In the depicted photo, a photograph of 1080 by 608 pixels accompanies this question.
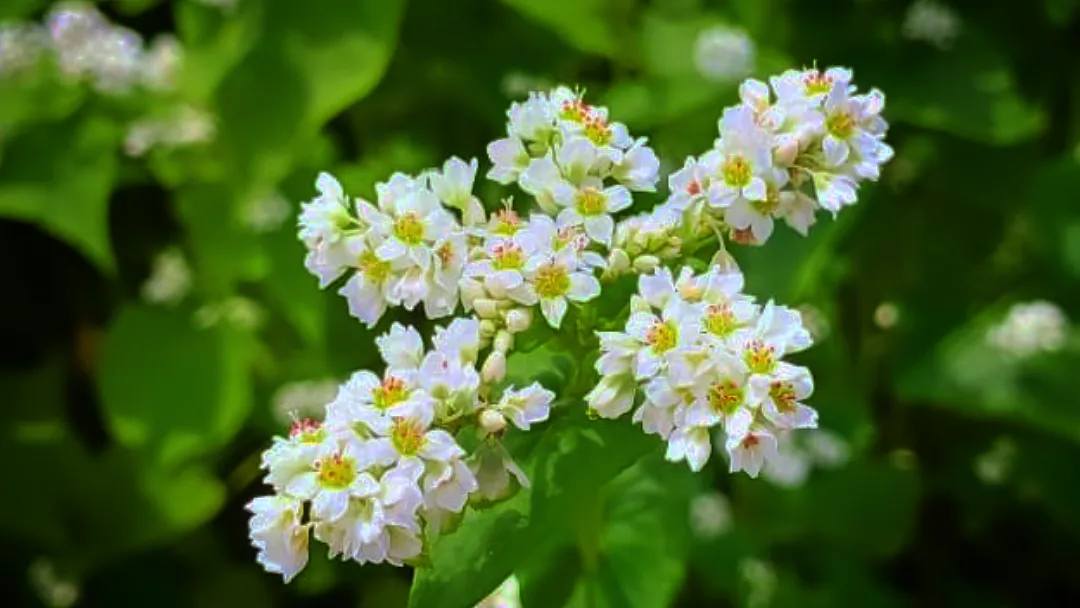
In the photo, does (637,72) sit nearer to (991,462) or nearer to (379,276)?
(991,462)

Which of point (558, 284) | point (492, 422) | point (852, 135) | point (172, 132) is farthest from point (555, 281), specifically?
point (172, 132)

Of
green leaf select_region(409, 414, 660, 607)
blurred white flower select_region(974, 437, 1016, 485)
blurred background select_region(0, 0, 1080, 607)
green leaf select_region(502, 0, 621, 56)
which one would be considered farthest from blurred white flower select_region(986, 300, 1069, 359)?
green leaf select_region(409, 414, 660, 607)

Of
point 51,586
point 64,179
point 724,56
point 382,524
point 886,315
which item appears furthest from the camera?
point 51,586

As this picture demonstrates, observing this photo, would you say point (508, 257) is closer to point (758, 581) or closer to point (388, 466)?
point (388, 466)

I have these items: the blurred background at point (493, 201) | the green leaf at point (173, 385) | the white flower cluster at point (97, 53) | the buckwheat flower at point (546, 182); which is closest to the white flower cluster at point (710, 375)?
the buckwheat flower at point (546, 182)

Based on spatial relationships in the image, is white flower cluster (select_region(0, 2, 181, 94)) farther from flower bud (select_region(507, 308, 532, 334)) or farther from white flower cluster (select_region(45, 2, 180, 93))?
flower bud (select_region(507, 308, 532, 334))

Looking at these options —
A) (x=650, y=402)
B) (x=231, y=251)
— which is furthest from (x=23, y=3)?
(x=650, y=402)

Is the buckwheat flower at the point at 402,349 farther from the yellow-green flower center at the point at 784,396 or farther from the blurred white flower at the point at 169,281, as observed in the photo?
the blurred white flower at the point at 169,281

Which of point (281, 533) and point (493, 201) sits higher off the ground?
point (281, 533)
